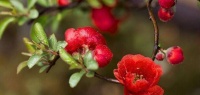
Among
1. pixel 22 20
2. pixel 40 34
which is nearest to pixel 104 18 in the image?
pixel 22 20

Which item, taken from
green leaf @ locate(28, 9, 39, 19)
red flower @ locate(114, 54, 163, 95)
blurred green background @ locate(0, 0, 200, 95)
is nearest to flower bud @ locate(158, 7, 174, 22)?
red flower @ locate(114, 54, 163, 95)

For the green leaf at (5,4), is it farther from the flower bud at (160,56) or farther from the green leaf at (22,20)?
the flower bud at (160,56)

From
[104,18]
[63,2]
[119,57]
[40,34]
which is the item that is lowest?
[119,57]

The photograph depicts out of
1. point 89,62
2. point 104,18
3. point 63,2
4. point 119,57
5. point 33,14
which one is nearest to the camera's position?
point 89,62

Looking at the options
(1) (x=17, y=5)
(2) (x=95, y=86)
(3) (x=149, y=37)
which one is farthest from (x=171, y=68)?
(1) (x=17, y=5)

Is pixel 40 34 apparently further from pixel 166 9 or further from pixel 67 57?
pixel 166 9

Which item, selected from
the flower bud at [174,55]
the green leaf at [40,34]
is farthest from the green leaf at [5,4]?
the flower bud at [174,55]
